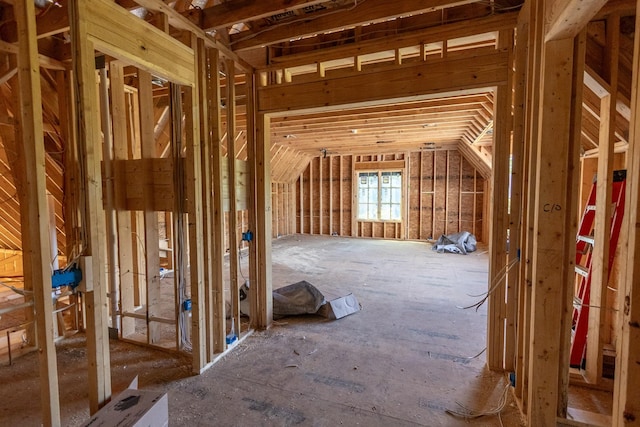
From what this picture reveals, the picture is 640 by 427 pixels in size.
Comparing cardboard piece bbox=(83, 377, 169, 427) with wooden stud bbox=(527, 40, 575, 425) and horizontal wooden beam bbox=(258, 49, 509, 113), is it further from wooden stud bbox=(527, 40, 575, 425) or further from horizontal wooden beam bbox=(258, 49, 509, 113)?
horizontal wooden beam bbox=(258, 49, 509, 113)

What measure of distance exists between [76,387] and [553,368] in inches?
126

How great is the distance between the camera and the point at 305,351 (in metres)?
2.85

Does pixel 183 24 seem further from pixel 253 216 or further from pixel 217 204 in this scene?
pixel 253 216

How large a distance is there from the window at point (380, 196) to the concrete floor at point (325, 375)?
5758mm

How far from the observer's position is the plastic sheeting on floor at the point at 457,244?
24.5 ft

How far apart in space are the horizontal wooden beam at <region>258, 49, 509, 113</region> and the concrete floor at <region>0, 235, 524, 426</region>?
89.5 inches

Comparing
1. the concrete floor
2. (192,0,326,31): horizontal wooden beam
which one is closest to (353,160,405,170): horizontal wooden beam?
the concrete floor

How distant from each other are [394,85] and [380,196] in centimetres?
735

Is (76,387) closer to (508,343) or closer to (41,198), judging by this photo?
(41,198)

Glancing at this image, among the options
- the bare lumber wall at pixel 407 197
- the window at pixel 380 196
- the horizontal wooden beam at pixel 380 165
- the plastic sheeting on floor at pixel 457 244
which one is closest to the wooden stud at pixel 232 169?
the plastic sheeting on floor at pixel 457 244

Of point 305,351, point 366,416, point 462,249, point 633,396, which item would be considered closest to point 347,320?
point 305,351

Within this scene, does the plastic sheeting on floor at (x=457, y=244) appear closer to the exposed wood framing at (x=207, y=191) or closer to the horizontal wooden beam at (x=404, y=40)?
the horizontal wooden beam at (x=404, y=40)

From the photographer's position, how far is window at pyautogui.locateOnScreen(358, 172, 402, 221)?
9.66m

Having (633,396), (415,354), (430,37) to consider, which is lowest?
(415,354)
